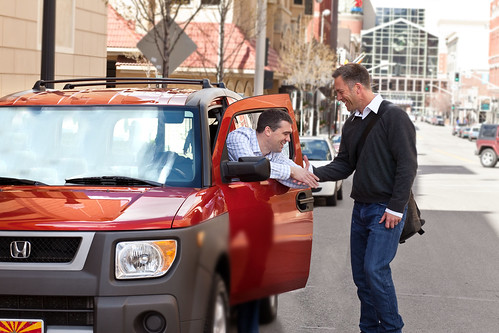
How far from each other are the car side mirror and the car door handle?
47.6 inches

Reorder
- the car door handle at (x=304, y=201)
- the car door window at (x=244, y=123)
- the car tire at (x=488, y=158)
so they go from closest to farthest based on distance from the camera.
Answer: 1. the car door window at (x=244, y=123)
2. the car door handle at (x=304, y=201)
3. the car tire at (x=488, y=158)

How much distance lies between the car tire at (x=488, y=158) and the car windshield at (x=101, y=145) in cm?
3542

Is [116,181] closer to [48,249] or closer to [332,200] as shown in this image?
[48,249]

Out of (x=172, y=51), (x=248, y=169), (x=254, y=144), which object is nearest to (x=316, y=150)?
(x=172, y=51)

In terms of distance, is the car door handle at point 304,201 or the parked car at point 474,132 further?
the parked car at point 474,132

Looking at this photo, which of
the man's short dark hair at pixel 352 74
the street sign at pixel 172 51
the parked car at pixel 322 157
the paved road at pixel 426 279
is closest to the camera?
the man's short dark hair at pixel 352 74

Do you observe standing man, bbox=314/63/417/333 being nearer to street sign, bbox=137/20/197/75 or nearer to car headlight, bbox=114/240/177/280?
car headlight, bbox=114/240/177/280

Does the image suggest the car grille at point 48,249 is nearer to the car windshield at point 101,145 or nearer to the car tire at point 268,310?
the car windshield at point 101,145

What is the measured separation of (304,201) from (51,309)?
2699 millimetres

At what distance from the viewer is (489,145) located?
3991 cm

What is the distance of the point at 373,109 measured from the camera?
6387mm

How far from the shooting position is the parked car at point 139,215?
15.5 feet

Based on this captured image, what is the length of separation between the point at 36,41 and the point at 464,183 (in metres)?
15.6

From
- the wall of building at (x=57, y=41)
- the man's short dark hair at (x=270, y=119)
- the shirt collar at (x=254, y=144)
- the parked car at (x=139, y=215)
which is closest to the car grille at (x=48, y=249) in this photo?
the parked car at (x=139, y=215)
